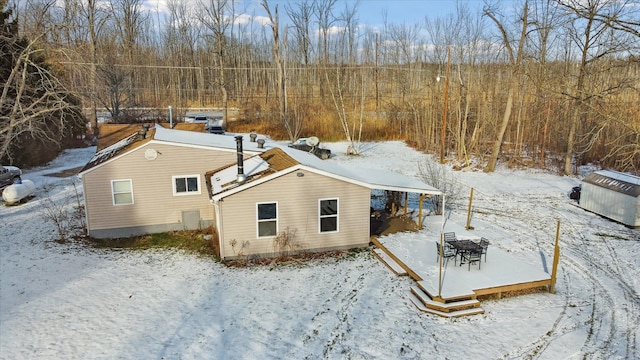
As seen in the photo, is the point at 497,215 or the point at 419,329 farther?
the point at 497,215

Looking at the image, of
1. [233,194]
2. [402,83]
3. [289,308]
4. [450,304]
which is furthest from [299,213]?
[402,83]

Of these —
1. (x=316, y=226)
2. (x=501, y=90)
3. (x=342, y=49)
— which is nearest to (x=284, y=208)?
(x=316, y=226)

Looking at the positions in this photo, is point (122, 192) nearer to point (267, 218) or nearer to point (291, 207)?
point (267, 218)

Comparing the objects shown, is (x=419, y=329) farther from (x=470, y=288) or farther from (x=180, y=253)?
(x=180, y=253)

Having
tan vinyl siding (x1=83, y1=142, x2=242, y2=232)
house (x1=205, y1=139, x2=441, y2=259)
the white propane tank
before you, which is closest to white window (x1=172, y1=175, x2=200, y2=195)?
tan vinyl siding (x1=83, y1=142, x2=242, y2=232)

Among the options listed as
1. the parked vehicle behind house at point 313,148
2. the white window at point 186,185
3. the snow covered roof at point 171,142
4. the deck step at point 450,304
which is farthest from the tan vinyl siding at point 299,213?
the parked vehicle behind house at point 313,148

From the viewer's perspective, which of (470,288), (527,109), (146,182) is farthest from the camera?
(527,109)

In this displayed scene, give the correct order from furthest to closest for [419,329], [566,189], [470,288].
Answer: [566,189] < [470,288] < [419,329]
